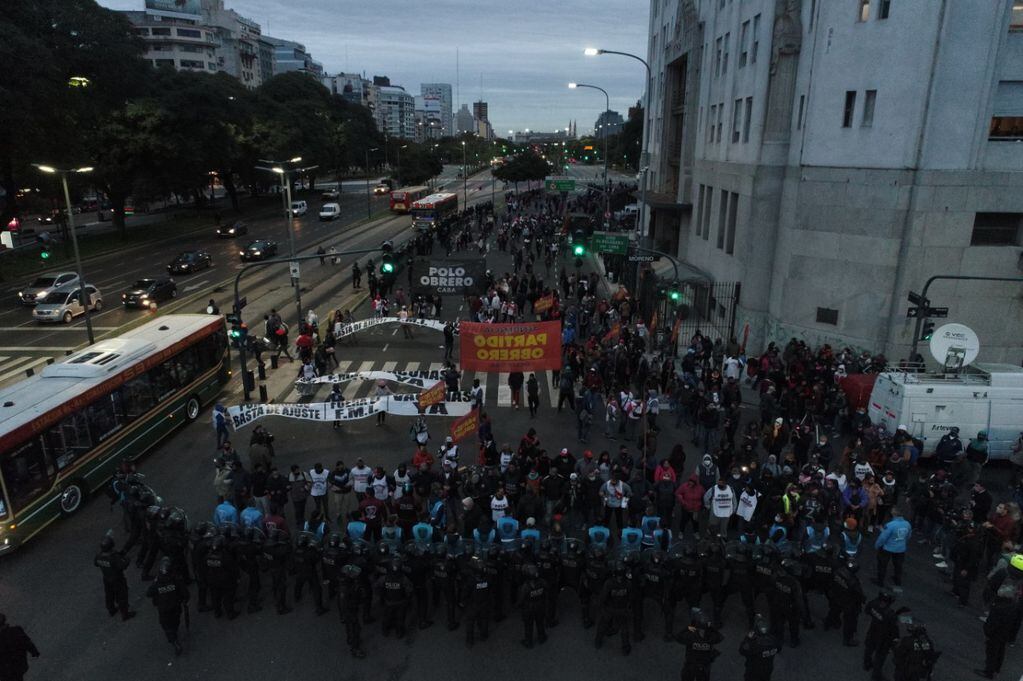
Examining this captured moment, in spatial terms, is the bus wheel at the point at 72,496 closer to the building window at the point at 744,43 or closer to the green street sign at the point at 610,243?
the green street sign at the point at 610,243

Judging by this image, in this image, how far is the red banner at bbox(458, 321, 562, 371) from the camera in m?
18.6

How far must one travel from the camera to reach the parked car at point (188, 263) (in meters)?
42.6

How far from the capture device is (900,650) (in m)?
9.20

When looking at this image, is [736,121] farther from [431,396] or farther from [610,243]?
[431,396]

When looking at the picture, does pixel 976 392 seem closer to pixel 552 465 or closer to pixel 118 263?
pixel 552 465

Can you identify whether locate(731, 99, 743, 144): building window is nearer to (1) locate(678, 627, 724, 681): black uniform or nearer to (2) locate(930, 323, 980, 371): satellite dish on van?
(2) locate(930, 323, 980, 371): satellite dish on van

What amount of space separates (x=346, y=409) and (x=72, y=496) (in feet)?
21.3

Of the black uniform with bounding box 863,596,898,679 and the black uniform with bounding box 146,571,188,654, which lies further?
the black uniform with bounding box 146,571,188,654

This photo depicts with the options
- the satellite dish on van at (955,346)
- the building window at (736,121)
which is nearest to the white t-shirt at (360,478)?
the satellite dish on van at (955,346)

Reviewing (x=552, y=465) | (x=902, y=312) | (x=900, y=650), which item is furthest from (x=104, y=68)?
(x=900, y=650)

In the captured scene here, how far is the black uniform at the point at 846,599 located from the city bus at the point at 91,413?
50.2ft

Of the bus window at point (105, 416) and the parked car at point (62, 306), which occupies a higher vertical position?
the bus window at point (105, 416)

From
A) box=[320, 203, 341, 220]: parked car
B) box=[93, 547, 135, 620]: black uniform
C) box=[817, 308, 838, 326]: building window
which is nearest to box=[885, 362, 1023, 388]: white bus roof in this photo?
box=[817, 308, 838, 326]: building window

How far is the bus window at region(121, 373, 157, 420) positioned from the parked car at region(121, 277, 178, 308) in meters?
18.9
